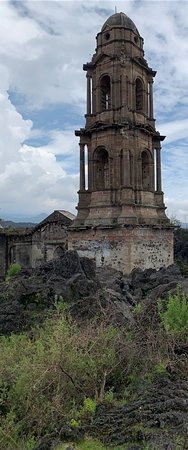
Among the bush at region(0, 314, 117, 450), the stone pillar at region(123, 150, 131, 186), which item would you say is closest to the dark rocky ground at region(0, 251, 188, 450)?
the bush at region(0, 314, 117, 450)

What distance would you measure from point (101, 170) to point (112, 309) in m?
11.9

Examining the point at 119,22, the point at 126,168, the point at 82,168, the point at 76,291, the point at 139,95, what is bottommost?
the point at 76,291

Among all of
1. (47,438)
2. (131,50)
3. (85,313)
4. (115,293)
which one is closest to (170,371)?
(47,438)

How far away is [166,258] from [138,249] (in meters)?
2.14

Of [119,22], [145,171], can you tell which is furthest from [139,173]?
[119,22]

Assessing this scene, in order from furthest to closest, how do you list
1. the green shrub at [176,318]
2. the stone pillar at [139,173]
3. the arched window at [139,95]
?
the arched window at [139,95], the stone pillar at [139,173], the green shrub at [176,318]

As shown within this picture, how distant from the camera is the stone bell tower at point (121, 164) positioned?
63.4 feet

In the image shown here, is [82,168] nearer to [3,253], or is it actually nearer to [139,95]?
[139,95]

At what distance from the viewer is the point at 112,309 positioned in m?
11.2

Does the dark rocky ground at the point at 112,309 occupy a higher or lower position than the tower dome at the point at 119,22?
lower

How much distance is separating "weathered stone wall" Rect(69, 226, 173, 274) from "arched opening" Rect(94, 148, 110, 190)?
2872mm

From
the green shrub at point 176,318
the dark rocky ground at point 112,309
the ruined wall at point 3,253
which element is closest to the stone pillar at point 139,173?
the dark rocky ground at point 112,309

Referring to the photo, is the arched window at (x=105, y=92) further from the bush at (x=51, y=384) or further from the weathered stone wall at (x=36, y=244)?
the bush at (x=51, y=384)

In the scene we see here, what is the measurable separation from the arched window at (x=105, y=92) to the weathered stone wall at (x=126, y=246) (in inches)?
272
